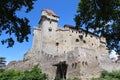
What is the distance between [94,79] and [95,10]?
17.9 metres

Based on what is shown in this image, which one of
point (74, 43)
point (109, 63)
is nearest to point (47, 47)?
point (74, 43)

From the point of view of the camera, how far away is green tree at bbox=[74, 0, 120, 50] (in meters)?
18.0

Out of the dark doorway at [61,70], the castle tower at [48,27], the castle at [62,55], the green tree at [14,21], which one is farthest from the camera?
the castle tower at [48,27]

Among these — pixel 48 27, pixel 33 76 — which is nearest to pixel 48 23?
pixel 48 27

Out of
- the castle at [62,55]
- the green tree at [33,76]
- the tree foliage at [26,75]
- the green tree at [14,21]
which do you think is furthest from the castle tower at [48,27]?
the green tree at [14,21]

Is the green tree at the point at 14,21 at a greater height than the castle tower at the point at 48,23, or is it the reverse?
the castle tower at the point at 48,23

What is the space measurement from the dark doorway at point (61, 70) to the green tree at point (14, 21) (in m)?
28.3

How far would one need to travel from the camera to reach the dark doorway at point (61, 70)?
42.4 meters

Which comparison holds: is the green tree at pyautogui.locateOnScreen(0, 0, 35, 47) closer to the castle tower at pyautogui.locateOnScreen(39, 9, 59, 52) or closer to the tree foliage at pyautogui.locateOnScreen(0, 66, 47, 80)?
the tree foliage at pyautogui.locateOnScreen(0, 66, 47, 80)

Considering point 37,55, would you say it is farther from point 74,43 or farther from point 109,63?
point 74,43

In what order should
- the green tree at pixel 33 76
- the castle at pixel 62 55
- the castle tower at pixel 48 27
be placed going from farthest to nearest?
the castle tower at pixel 48 27 < the castle at pixel 62 55 < the green tree at pixel 33 76

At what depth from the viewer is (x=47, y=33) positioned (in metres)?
69.7

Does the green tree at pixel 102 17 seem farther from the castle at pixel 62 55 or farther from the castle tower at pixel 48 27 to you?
the castle tower at pixel 48 27

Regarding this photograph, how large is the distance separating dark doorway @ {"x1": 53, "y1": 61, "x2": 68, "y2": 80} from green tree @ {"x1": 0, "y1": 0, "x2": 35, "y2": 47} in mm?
28319
